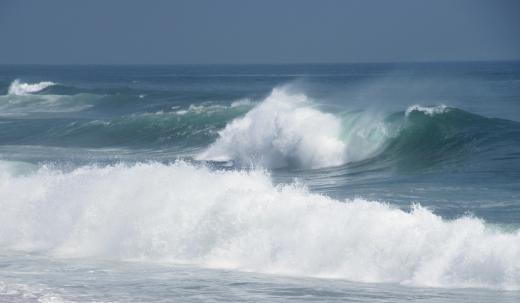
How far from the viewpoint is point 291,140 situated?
950 inches

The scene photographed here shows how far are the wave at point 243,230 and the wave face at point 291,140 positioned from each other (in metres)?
7.16

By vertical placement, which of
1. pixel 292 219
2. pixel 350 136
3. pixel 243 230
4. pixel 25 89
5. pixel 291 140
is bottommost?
pixel 243 230

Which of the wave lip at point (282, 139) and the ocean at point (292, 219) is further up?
the wave lip at point (282, 139)

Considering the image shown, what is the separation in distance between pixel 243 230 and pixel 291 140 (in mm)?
11272

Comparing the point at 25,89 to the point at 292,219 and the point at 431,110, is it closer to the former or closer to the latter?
the point at 431,110

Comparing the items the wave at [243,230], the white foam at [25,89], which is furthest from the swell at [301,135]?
the white foam at [25,89]

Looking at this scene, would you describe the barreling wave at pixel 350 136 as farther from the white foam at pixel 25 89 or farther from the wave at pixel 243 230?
the white foam at pixel 25 89

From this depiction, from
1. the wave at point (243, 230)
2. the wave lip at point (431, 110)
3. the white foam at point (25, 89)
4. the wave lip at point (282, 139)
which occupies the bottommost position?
the wave at point (243, 230)

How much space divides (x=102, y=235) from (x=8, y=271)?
2.41m

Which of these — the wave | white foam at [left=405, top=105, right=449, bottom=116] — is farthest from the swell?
the wave

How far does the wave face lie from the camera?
22.8m

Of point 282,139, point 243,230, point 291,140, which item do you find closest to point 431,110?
point 291,140

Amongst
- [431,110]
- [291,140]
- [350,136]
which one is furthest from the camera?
[431,110]

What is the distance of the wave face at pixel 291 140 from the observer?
899 inches
